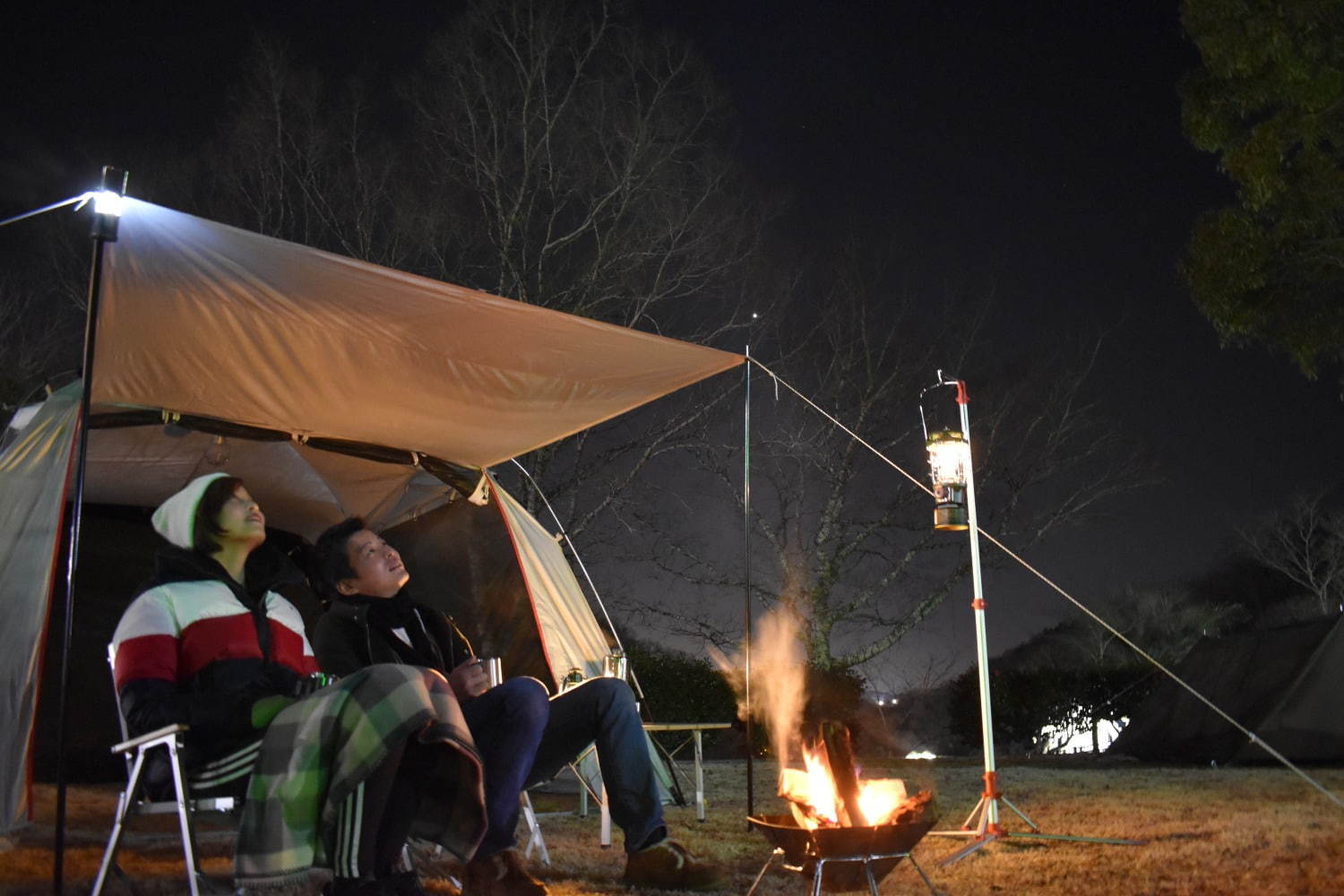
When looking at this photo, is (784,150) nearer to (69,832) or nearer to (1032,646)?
(69,832)

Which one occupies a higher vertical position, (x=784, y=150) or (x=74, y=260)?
(x=784, y=150)

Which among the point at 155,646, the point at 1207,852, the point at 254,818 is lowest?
the point at 1207,852

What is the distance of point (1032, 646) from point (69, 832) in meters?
17.1

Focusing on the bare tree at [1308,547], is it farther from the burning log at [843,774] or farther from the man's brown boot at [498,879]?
the man's brown boot at [498,879]

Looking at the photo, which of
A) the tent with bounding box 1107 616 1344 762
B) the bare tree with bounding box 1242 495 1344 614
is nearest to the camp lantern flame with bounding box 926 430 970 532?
the tent with bounding box 1107 616 1344 762

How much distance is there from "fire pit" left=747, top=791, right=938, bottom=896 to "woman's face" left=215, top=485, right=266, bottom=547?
124 centimetres

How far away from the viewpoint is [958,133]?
30.1 ft

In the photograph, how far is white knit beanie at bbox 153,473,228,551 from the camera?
233 cm

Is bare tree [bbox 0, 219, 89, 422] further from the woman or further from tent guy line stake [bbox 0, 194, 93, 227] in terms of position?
the woman

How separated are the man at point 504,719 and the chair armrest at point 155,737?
608 millimetres

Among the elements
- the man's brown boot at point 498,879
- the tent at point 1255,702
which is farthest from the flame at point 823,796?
the tent at point 1255,702

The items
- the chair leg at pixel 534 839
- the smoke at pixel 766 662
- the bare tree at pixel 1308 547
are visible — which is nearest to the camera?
the chair leg at pixel 534 839

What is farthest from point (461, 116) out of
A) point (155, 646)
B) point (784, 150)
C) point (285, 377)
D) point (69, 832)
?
point (155, 646)

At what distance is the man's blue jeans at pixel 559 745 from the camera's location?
93.3 inches
